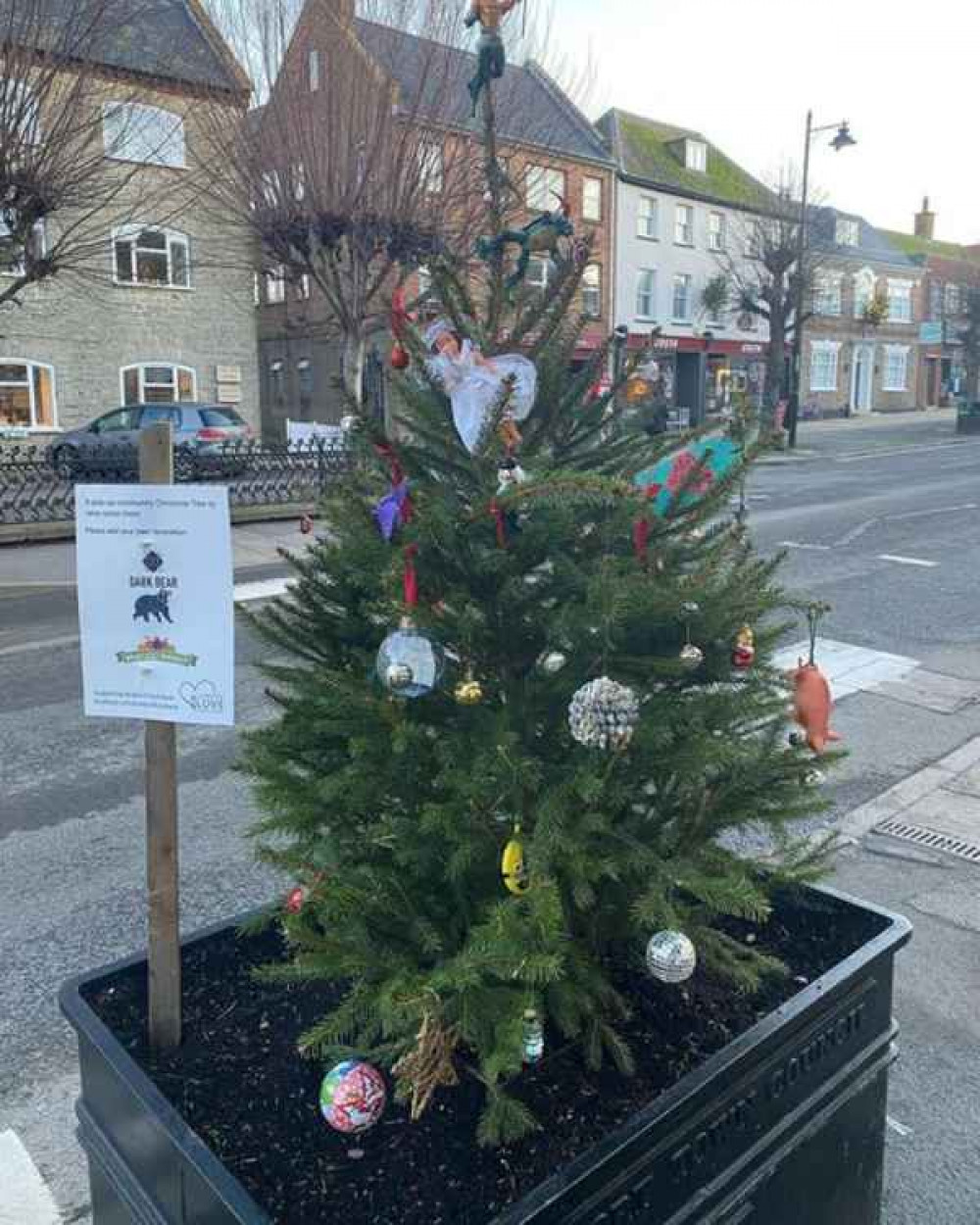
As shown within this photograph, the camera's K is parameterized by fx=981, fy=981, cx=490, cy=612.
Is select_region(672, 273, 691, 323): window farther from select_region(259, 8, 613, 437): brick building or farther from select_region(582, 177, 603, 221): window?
select_region(582, 177, 603, 221): window

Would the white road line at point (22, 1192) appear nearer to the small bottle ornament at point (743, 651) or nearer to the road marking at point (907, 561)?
the small bottle ornament at point (743, 651)

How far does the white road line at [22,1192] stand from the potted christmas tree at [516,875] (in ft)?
1.58

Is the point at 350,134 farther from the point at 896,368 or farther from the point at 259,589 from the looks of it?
the point at 896,368

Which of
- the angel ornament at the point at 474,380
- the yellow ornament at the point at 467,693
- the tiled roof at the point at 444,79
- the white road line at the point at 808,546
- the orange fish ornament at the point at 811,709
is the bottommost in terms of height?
the white road line at the point at 808,546

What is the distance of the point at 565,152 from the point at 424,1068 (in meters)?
31.8

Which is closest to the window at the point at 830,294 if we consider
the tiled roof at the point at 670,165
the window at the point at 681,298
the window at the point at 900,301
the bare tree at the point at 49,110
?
the window at the point at 900,301

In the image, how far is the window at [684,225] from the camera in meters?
Answer: 36.3

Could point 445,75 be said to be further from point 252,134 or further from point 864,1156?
point 864,1156

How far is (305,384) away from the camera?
3222 cm

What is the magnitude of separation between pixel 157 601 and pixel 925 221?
6343cm

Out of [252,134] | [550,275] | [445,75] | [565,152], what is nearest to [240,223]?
[252,134]

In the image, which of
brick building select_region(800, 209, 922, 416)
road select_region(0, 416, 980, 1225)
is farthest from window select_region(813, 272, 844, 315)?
road select_region(0, 416, 980, 1225)

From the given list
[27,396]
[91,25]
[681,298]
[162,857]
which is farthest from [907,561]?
[681,298]

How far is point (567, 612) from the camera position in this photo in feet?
6.23
